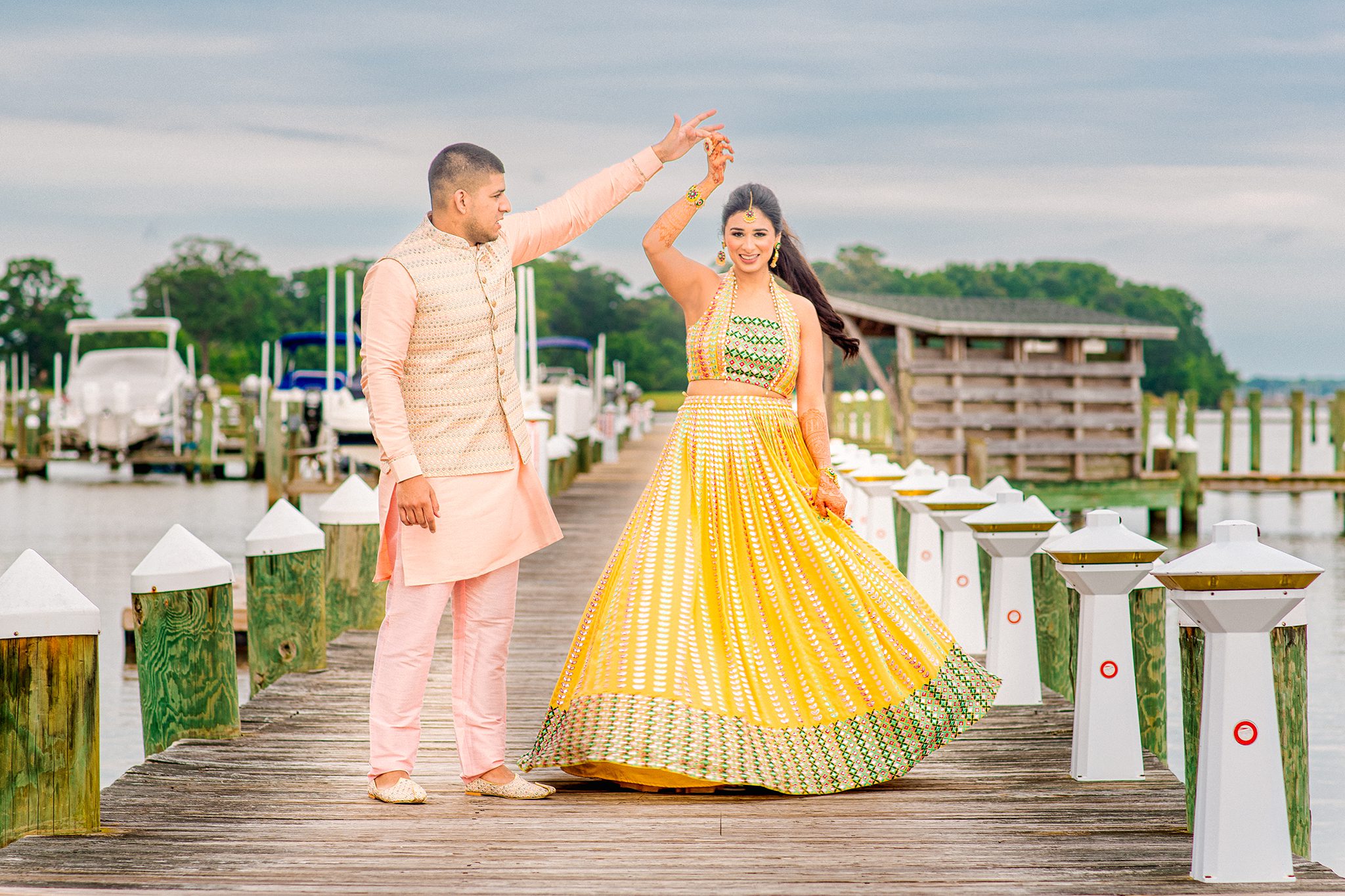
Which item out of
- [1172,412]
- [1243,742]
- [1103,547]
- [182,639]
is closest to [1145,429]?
[1172,412]

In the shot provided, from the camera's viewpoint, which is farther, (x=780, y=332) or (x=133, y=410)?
(x=133, y=410)

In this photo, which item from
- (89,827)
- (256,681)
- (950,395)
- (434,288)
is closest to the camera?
(89,827)

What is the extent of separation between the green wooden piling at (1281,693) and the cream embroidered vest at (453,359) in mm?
1786

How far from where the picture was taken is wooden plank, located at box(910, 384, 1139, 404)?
18125 mm

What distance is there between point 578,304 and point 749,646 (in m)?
91.8

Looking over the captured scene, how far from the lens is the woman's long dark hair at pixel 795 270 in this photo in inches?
178

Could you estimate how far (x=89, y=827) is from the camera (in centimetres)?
360

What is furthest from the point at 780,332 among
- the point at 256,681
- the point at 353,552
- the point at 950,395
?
the point at 950,395

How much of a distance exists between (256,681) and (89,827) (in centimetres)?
243

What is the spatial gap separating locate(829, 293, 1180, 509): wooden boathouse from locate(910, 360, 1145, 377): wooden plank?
16mm

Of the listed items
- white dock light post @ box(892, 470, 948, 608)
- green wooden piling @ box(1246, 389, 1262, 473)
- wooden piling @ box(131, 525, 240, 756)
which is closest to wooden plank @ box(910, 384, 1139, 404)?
green wooden piling @ box(1246, 389, 1262, 473)

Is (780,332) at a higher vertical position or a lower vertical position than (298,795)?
higher

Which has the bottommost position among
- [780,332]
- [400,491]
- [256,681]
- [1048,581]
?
[256,681]

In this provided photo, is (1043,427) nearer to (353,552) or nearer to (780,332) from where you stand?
(353,552)
